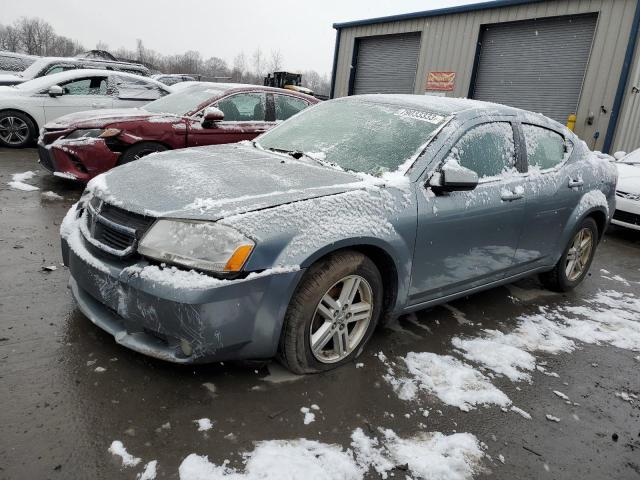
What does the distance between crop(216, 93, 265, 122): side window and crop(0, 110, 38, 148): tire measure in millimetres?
4021

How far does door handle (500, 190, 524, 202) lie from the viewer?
3.36 metres

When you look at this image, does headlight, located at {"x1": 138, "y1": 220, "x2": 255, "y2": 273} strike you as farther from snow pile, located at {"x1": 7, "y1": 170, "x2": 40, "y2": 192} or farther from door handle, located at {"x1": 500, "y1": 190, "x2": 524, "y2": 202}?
snow pile, located at {"x1": 7, "y1": 170, "x2": 40, "y2": 192}

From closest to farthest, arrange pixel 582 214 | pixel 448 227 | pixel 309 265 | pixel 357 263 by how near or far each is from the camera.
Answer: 1. pixel 309 265
2. pixel 357 263
3. pixel 448 227
4. pixel 582 214

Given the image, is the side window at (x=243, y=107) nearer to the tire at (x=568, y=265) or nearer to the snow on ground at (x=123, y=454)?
the tire at (x=568, y=265)

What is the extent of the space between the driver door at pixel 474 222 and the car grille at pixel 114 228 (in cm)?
155

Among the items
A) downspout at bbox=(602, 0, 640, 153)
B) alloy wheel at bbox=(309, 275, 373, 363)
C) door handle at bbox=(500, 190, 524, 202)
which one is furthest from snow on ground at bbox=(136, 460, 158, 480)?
downspout at bbox=(602, 0, 640, 153)

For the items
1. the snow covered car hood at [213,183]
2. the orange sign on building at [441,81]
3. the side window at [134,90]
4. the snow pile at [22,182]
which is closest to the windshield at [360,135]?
the snow covered car hood at [213,183]

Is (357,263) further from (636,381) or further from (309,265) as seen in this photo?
(636,381)

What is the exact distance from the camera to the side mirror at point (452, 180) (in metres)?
2.86

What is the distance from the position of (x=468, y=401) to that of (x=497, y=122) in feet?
6.62

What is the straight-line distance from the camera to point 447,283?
3.17 m

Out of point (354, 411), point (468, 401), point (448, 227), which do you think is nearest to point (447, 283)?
point (448, 227)

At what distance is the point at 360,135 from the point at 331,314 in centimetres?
134

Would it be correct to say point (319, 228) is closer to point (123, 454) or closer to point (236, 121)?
point (123, 454)
